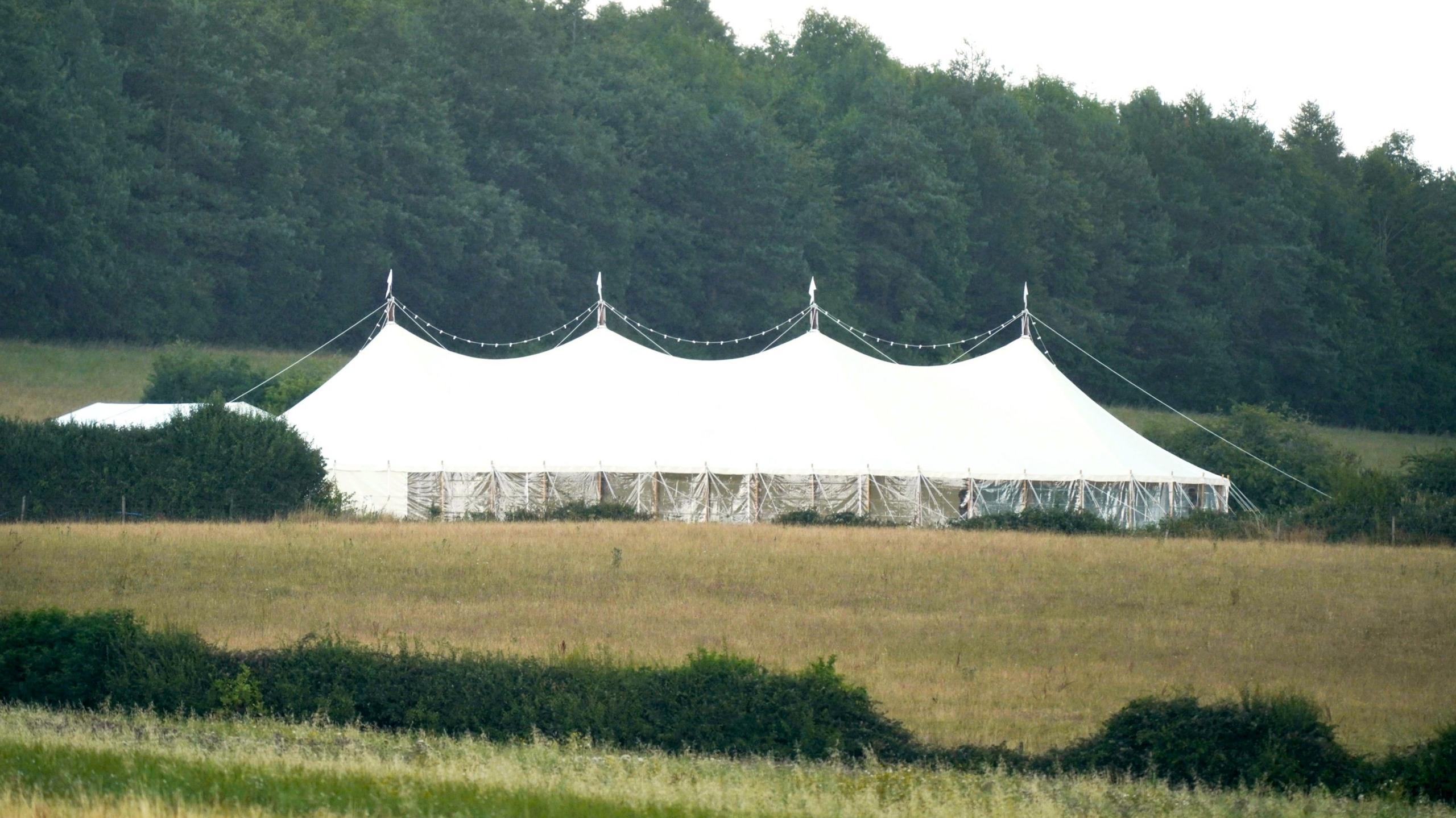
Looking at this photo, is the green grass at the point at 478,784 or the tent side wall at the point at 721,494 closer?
the green grass at the point at 478,784

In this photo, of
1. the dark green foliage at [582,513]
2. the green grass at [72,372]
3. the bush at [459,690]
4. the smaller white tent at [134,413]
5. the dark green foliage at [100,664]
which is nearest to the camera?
the bush at [459,690]

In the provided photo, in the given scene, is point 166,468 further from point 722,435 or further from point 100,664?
point 100,664

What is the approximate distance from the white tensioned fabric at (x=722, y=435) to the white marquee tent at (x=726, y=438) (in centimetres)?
4

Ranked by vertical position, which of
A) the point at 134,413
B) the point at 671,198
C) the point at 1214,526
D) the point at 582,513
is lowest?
the point at 1214,526

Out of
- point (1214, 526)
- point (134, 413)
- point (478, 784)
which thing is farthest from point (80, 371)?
point (478, 784)

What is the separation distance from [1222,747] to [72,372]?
120ft

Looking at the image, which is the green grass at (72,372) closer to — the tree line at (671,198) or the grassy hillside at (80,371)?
the grassy hillside at (80,371)

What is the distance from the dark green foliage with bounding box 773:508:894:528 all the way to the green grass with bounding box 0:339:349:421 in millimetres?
17317

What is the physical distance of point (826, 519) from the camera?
94.4 ft

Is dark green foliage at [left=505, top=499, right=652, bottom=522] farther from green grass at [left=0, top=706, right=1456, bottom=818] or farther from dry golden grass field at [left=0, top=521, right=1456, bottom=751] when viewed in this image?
green grass at [left=0, top=706, right=1456, bottom=818]

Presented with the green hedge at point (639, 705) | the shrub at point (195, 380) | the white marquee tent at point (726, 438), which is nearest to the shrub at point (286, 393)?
the shrub at point (195, 380)

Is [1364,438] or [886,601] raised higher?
[1364,438]

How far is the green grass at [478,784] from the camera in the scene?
27.1 feet

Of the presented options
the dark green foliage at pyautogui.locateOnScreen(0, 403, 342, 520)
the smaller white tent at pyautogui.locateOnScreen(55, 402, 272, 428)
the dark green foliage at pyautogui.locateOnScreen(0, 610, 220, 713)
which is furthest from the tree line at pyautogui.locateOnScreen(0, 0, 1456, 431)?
the dark green foliage at pyautogui.locateOnScreen(0, 610, 220, 713)
